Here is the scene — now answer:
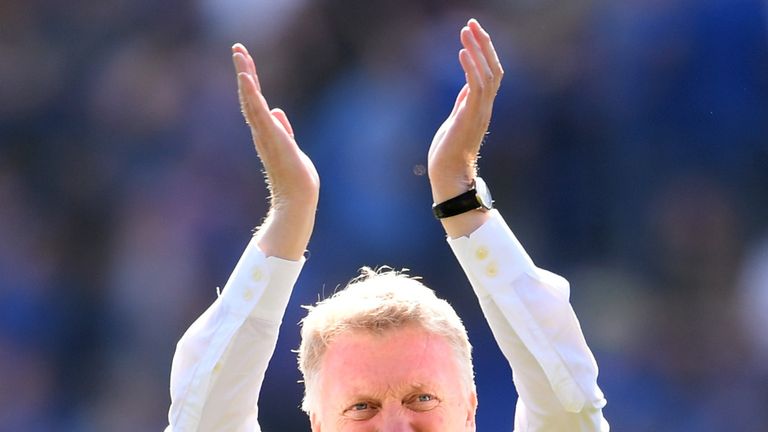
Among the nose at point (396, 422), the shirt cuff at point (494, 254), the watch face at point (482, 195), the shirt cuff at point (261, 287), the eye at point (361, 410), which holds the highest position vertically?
the watch face at point (482, 195)

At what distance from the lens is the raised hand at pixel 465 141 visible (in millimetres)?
2178

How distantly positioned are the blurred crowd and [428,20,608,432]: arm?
100 inches

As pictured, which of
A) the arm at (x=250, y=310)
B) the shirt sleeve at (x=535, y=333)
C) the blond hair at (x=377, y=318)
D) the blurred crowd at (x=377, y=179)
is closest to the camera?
the shirt sleeve at (x=535, y=333)

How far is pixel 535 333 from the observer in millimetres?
2113

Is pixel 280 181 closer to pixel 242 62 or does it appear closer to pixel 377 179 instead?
pixel 242 62

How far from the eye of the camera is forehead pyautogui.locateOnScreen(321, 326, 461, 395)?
89.0 inches

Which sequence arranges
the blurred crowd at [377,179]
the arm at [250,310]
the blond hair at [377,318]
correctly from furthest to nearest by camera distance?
the blurred crowd at [377,179] < the blond hair at [377,318] < the arm at [250,310]

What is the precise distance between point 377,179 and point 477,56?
2.87 m

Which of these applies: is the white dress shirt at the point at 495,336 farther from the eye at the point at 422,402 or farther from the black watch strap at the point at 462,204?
the eye at the point at 422,402

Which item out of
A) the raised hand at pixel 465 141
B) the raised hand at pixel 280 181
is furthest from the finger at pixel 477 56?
the raised hand at pixel 280 181

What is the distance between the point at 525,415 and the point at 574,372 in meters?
0.15

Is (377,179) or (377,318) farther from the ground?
(377,179)

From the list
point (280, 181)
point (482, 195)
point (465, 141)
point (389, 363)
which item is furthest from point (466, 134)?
point (389, 363)

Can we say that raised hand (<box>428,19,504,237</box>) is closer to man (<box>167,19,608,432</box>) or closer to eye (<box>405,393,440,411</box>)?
man (<box>167,19,608,432</box>)
